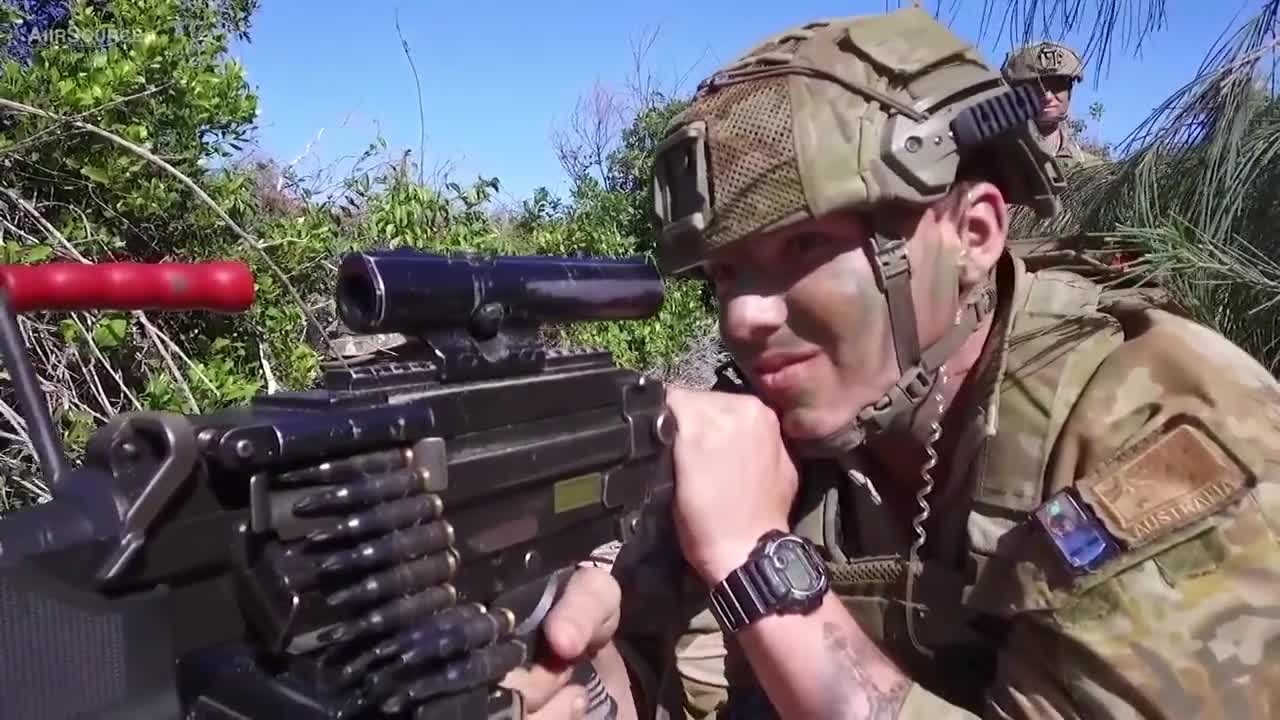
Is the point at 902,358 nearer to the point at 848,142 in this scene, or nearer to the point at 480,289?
the point at 848,142

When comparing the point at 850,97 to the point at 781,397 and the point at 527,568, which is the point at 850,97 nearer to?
the point at 781,397

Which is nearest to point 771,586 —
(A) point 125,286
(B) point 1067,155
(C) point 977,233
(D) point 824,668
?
(D) point 824,668

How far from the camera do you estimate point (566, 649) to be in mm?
1682

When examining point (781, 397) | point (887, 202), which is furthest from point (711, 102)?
point (781, 397)

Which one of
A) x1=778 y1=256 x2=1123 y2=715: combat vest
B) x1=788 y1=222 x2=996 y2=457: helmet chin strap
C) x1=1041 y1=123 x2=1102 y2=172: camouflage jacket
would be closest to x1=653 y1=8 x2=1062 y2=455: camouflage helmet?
x1=788 y1=222 x2=996 y2=457: helmet chin strap

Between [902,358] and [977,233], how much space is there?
0.30 m

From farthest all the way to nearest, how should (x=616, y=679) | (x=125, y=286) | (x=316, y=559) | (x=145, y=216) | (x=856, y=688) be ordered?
(x=145, y=216) → (x=616, y=679) → (x=856, y=688) → (x=125, y=286) → (x=316, y=559)

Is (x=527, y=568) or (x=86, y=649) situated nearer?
(x=86, y=649)

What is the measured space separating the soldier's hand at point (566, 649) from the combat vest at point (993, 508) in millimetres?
619

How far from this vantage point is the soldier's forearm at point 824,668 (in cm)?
178

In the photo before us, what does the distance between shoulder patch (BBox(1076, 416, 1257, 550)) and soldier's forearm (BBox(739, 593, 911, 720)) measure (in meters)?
0.45

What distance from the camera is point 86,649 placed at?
1.05 meters

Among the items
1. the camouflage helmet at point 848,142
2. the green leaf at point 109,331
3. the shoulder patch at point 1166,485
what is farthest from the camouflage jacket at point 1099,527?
the green leaf at point 109,331

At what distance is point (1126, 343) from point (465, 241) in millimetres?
4771
